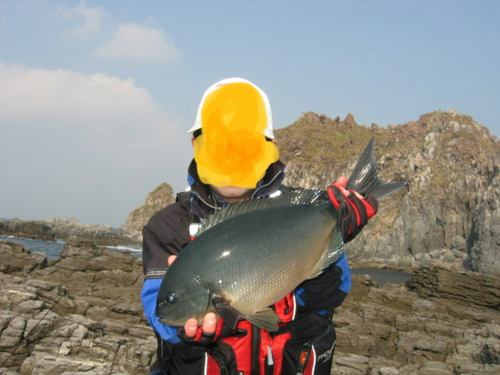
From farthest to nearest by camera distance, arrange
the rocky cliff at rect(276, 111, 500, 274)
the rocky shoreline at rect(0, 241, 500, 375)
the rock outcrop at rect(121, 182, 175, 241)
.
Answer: the rock outcrop at rect(121, 182, 175, 241) < the rocky cliff at rect(276, 111, 500, 274) < the rocky shoreline at rect(0, 241, 500, 375)

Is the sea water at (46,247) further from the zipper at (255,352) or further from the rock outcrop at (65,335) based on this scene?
the zipper at (255,352)

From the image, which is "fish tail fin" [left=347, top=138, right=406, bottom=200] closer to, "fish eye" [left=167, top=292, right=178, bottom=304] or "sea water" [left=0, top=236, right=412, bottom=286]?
"fish eye" [left=167, top=292, right=178, bottom=304]

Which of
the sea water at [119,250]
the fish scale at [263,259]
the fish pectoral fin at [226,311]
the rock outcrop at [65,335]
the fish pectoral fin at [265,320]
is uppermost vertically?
the fish scale at [263,259]

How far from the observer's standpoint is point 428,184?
302 feet

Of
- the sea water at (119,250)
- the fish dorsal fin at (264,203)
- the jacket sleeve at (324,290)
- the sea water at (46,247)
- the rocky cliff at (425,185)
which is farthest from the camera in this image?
the rocky cliff at (425,185)

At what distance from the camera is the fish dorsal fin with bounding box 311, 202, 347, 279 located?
98.5 inches

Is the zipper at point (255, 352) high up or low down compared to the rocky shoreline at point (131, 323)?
up

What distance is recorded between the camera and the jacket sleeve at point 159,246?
246 cm

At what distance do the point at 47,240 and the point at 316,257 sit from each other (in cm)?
7669

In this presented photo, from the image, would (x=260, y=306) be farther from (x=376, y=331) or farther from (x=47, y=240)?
(x=47, y=240)

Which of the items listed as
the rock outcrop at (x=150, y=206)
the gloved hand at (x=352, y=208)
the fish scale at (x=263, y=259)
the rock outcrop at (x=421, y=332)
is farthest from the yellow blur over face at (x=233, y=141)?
the rock outcrop at (x=150, y=206)

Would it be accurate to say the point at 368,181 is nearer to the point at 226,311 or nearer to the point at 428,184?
the point at 226,311

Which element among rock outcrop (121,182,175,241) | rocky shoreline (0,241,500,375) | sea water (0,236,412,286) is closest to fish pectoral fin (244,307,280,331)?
rocky shoreline (0,241,500,375)

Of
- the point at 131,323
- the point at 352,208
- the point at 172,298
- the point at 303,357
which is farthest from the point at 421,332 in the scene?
the point at 172,298
